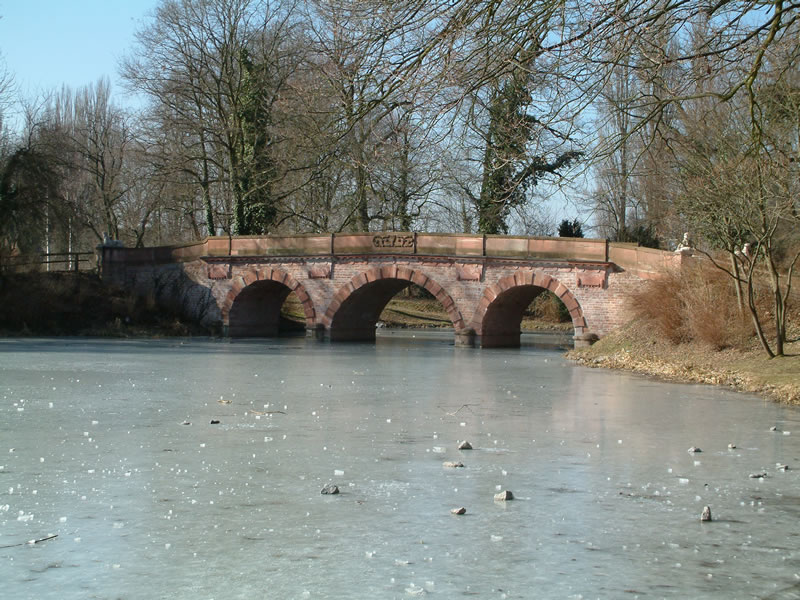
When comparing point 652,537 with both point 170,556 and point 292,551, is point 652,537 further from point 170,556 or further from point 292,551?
point 170,556

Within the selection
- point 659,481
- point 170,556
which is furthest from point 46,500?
point 659,481

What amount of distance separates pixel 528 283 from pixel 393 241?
4.54 meters

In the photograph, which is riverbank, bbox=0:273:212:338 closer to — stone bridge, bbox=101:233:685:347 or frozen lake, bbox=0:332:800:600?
stone bridge, bbox=101:233:685:347

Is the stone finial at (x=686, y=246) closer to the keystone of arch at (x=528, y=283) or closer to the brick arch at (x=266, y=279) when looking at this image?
the keystone of arch at (x=528, y=283)

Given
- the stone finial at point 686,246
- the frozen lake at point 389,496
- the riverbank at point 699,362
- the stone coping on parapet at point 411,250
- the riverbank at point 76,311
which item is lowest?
the frozen lake at point 389,496

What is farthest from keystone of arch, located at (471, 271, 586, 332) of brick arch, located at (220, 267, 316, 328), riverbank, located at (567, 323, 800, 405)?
brick arch, located at (220, 267, 316, 328)

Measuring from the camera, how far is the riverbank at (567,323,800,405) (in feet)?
45.2

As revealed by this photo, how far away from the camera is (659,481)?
6.67 m

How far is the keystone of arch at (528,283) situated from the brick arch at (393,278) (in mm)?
703

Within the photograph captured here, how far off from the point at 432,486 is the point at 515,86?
4.21 m

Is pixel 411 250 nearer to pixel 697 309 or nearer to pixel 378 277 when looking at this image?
pixel 378 277

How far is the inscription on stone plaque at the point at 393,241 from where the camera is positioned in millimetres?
28688

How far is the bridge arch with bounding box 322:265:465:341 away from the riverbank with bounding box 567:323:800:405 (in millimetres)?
6406

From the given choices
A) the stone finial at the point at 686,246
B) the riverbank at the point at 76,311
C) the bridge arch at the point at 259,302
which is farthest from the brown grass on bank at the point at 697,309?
the riverbank at the point at 76,311
